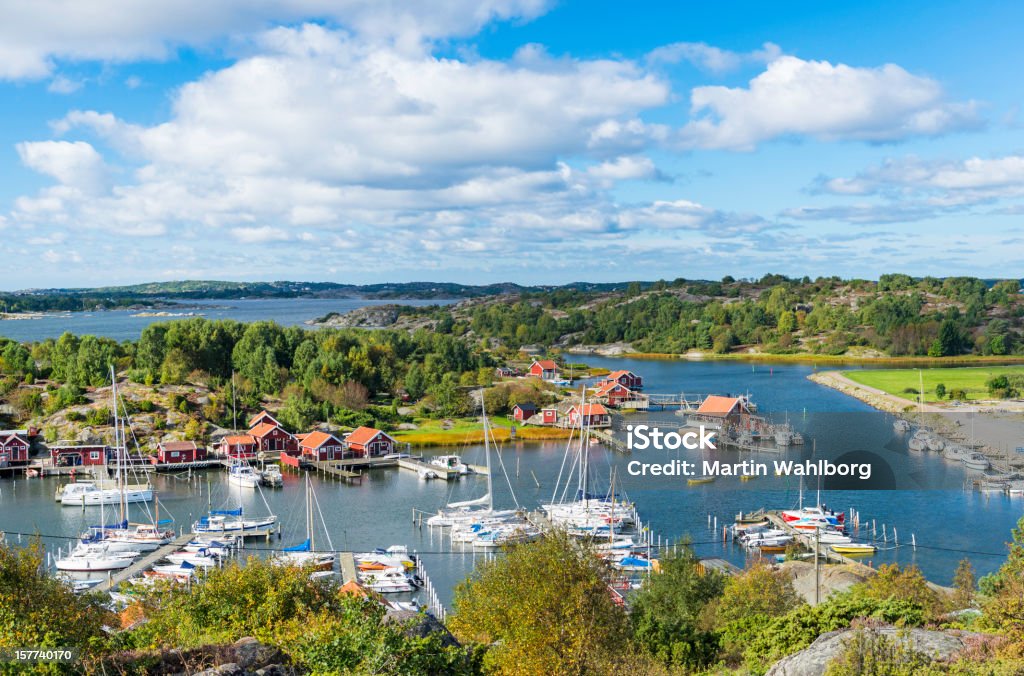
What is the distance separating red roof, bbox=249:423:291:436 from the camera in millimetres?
35281

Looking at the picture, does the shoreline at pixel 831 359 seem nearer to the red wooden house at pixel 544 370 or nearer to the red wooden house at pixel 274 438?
the red wooden house at pixel 544 370

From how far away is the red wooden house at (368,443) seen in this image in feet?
116

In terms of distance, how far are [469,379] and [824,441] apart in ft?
67.2

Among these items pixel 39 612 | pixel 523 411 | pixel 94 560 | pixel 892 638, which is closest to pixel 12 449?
pixel 94 560

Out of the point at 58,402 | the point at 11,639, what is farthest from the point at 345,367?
the point at 11,639

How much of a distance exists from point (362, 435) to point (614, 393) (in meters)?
19.1

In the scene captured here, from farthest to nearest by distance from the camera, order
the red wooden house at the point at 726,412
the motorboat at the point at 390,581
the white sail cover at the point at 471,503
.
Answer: the red wooden house at the point at 726,412 < the white sail cover at the point at 471,503 < the motorboat at the point at 390,581

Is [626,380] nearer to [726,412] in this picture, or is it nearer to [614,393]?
[614,393]

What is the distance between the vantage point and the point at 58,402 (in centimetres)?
3716

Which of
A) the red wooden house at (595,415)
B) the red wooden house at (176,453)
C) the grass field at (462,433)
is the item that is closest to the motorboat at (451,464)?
the grass field at (462,433)

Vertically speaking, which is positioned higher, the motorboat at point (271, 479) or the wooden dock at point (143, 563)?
the motorboat at point (271, 479)

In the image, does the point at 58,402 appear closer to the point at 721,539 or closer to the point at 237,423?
the point at 237,423

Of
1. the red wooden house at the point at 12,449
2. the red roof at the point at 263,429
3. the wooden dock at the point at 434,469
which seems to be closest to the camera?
the wooden dock at the point at 434,469

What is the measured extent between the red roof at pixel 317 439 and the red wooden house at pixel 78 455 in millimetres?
7486
